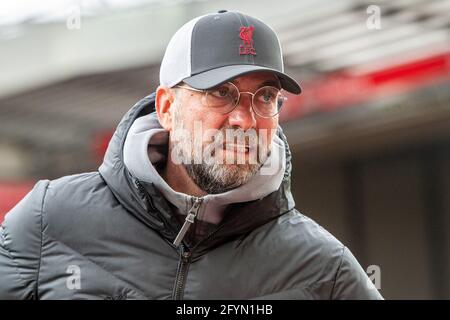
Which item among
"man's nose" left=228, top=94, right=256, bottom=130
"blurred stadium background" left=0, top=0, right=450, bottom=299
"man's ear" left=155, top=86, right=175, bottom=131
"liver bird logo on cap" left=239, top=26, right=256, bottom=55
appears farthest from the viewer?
"blurred stadium background" left=0, top=0, right=450, bottom=299

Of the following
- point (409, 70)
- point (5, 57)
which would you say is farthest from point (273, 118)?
point (5, 57)

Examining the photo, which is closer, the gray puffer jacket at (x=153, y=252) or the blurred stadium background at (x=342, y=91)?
the gray puffer jacket at (x=153, y=252)

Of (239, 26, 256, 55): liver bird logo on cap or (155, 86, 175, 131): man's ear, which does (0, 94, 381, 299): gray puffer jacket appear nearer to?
(155, 86, 175, 131): man's ear

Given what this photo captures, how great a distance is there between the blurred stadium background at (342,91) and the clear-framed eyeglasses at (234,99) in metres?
6.25

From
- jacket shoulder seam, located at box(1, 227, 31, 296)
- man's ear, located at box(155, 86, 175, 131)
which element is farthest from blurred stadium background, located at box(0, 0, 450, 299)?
jacket shoulder seam, located at box(1, 227, 31, 296)

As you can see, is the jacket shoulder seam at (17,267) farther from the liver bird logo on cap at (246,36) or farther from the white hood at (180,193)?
the liver bird logo on cap at (246,36)

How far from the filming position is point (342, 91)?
32.8 ft

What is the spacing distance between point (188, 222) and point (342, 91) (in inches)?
313

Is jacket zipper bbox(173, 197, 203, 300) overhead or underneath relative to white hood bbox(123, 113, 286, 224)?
underneath

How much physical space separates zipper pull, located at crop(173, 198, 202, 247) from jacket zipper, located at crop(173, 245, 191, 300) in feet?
0.10

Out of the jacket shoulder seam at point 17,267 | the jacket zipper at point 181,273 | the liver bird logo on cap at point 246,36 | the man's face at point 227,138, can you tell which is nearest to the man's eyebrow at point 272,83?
the man's face at point 227,138

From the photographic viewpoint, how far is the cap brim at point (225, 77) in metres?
2.22

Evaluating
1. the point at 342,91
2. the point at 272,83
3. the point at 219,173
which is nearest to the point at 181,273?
the point at 219,173

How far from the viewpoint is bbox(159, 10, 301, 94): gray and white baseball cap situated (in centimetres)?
230
